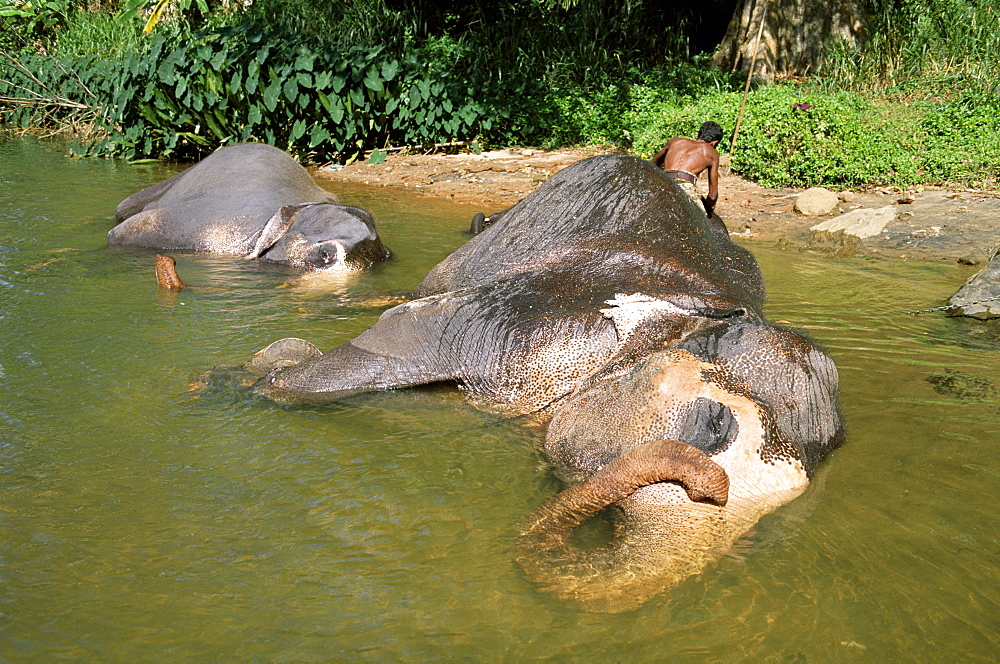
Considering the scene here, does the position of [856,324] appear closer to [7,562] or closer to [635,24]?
[7,562]

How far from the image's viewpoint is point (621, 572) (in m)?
2.62

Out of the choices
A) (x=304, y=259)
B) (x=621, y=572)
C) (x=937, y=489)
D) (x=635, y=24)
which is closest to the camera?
(x=621, y=572)

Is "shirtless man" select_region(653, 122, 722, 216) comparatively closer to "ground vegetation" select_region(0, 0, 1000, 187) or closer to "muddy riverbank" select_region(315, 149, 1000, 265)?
"muddy riverbank" select_region(315, 149, 1000, 265)

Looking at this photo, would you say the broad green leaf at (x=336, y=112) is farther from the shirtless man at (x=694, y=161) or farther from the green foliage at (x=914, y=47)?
the green foliage at (x=914, y=47)

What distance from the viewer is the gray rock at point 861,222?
28.7 feet

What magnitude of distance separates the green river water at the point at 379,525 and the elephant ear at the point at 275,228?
2105 mm

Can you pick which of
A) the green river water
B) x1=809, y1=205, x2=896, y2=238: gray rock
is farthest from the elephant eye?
x1=809, y1=205, x2=896, y2=238: gray rock

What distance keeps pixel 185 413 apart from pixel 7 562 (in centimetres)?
128

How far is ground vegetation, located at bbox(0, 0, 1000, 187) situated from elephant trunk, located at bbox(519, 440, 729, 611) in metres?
8.31

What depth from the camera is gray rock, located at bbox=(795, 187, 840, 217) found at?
9.51m

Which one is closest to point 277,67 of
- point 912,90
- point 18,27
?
point 912,90

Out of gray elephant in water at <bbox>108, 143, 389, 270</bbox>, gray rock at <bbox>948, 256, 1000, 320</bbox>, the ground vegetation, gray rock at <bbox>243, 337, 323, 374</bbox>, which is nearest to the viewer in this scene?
gray rock at <bbox>243, 337, 323, 374</bbox>

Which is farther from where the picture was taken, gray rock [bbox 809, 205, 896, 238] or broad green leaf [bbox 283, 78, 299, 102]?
broad green leaf [bbox 283, 78, 299, 102]

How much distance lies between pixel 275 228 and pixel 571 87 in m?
7.68
